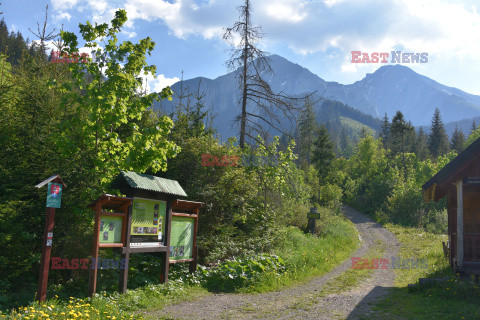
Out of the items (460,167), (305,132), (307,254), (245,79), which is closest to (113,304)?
(307,254)

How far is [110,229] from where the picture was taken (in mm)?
8586

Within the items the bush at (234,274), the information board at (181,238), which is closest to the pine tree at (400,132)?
the bush at (234,274)

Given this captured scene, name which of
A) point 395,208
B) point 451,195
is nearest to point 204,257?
point 451,195

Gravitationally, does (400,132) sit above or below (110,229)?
above

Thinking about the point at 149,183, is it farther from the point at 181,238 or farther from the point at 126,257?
the point at 181,238

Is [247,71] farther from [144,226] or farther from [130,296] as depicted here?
[130,296]

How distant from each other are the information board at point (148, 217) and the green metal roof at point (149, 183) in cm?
43

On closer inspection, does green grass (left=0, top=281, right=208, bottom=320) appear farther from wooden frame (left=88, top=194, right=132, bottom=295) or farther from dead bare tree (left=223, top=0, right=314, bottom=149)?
dead bare tree (left=223, top=0, right=314, bottom=149)

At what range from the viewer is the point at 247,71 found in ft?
62.4

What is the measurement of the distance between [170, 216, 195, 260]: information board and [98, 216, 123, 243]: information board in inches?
75.2

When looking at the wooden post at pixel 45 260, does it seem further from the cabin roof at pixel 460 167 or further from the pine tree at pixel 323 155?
the pine tree at pixel 323 155

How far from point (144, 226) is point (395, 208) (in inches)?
1236

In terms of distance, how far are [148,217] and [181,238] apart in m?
1.55

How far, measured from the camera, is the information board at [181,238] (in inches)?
412
